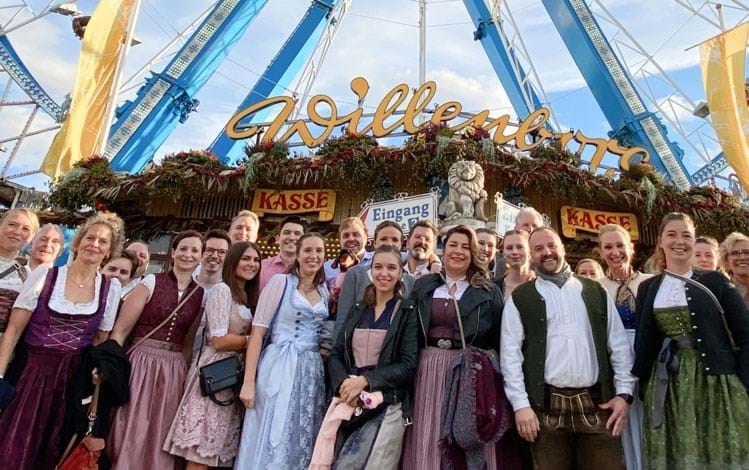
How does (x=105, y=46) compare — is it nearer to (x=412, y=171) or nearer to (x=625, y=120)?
(x=412, y=171)

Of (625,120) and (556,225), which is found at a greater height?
(625,120)

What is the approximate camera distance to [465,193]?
6.56m

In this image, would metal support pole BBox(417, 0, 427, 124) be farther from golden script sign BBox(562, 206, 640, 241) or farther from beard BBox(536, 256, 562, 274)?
beard BBox(536, 256, 562, 274)

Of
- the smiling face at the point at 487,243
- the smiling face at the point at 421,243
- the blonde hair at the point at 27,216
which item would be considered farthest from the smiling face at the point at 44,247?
the smiling face at the point at 487,243

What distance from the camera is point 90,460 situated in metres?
2.41

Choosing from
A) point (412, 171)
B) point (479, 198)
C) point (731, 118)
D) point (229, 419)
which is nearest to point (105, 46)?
point (412, 171)

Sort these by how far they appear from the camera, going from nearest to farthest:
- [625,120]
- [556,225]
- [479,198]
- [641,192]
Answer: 1. [479,198]
2. [641,192]
3. [556,225]
4. [625,120]

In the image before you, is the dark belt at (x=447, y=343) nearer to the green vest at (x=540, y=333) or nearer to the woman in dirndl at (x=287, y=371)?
the green vest at (x=540, y=333)

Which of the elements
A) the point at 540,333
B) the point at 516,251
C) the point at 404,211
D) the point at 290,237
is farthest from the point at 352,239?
the point at 404,211

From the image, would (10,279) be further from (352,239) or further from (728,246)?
(728,246)

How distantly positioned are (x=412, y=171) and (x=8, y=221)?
16.8 feet

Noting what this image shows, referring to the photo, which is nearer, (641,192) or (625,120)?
(641,192)

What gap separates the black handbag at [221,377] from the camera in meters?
2.62

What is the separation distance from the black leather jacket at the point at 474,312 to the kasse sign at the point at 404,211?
3.91m
